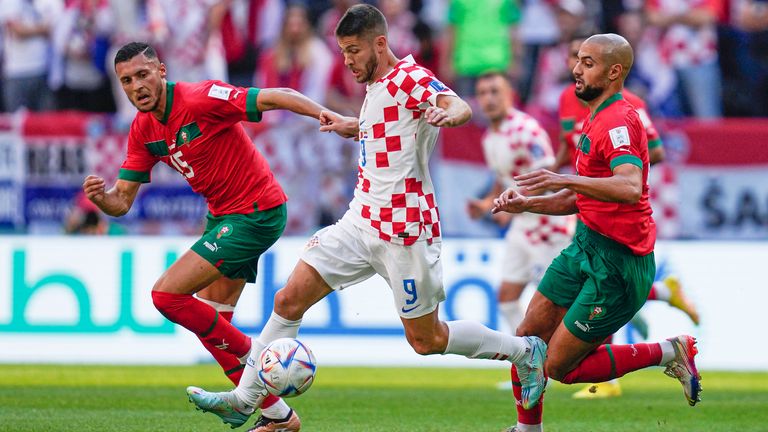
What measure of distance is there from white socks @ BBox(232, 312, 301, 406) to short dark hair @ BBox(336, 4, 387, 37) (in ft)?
5.80

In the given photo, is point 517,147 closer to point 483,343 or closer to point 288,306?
point 483,343

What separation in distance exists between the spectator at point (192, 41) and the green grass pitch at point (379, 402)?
4651mm

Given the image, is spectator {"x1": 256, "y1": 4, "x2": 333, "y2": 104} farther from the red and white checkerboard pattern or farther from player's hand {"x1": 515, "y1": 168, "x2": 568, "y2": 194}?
player's hand {"x1": 515, "y1": 168, "x2": 568, "y2": 194}

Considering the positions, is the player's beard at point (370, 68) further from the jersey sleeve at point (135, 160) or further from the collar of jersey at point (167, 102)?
the jersey sleeve at point (135, 160)

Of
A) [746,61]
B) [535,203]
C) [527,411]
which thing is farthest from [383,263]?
[746,61]

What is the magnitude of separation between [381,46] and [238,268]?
1901mm

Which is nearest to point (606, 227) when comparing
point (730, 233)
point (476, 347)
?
point (476, 347)

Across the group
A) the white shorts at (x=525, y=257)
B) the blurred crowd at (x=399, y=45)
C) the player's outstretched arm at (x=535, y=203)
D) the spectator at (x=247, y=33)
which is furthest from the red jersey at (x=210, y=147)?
the spectator at (x=247, y=33)

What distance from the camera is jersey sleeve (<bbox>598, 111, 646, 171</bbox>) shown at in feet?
24.9

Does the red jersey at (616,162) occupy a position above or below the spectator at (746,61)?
below

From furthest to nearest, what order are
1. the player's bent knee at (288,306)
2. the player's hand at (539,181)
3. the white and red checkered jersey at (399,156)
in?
the player's bent knee at (288,306), the white and red checkered jersey at (399,156), the player's hand at (539,181)

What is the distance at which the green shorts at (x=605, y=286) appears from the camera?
8.09 meters

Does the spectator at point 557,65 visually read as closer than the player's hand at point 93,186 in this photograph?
No

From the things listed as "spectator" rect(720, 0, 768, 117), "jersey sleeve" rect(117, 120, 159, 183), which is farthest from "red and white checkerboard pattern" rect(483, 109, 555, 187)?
"spectator" rect(720, 0, 768, 117)
